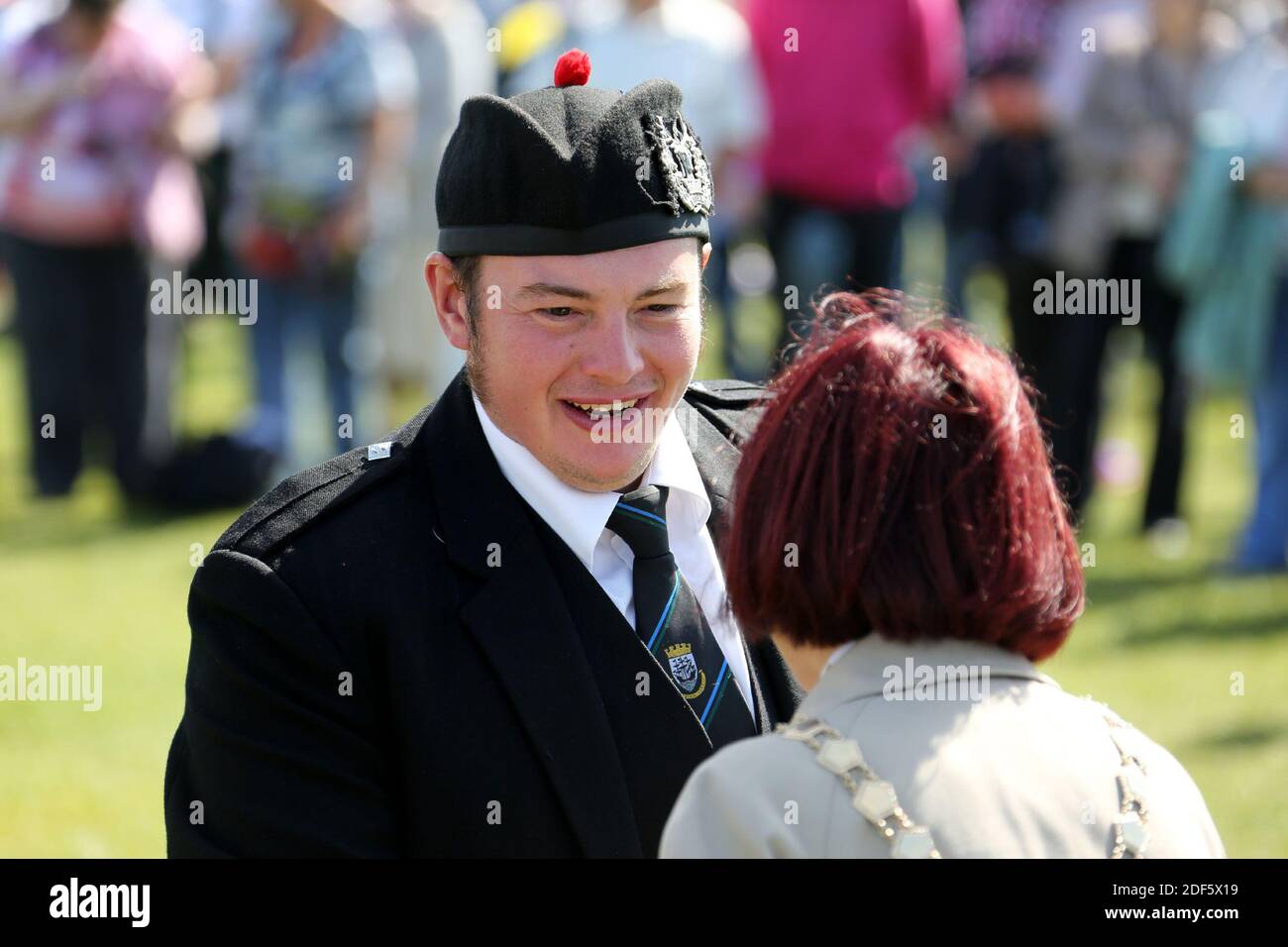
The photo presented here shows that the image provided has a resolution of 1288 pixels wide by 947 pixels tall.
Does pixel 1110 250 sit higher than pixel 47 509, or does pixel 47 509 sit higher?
pixel 1110 250

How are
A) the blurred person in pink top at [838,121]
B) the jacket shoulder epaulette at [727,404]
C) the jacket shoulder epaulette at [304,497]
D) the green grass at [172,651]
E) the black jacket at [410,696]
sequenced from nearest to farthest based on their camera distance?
the black jacket at [410,696], the jacket shoulder epaulette at [304,497], the jacket shoulder epaulette at [727,404], the green grass at [172,651], the blurred person in pink top at [838,121]

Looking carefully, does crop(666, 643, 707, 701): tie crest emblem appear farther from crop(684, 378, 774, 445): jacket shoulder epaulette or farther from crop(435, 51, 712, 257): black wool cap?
crop(435, 51, 712, 257): black wool cap

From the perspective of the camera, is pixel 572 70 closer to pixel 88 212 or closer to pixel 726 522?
pixel 726 522

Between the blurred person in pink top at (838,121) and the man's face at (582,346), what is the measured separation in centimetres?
533

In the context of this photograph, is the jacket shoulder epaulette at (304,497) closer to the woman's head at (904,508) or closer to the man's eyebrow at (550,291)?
the man's eyebrow at (550,291)

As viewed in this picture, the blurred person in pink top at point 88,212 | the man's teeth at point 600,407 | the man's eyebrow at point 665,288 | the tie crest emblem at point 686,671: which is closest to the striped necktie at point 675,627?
the tie crest emblem at point 686,671

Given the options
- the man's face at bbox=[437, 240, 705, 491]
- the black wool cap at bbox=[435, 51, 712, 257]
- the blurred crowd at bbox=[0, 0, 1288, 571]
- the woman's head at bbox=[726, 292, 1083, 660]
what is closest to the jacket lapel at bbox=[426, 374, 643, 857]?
the man's face at bbox=[437, 240, 705, 491]

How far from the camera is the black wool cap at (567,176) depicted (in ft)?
9.93

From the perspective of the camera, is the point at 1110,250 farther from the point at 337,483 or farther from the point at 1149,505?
the point at 337,483

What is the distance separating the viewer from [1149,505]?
8.70m

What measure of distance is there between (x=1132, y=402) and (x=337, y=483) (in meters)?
9.07

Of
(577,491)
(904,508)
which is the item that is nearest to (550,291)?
(577,491)

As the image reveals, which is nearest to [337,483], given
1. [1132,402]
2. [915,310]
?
[915,310]

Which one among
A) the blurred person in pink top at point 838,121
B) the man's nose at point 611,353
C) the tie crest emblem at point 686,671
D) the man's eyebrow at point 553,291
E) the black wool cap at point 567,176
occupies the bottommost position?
the tie crest emblem at point 686,671
